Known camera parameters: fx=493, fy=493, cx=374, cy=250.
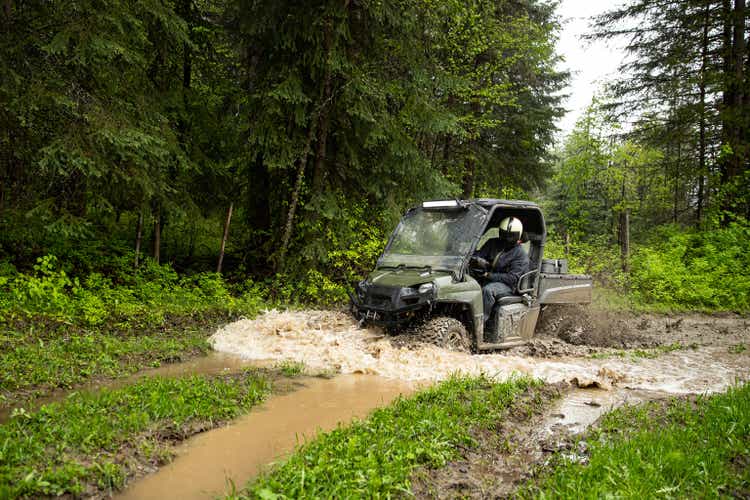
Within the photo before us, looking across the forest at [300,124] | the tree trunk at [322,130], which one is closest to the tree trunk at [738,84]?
the forest at [300,124]

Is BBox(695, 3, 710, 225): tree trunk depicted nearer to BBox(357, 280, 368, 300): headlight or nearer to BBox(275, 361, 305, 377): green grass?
BBox(357, 280, 368, 300): headlight

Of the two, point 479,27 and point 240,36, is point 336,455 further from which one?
point 479,27

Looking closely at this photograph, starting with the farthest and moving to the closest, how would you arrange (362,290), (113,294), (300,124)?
(300,124) < (113,294) < (362,290)

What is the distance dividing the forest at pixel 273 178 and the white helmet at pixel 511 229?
8.72ft

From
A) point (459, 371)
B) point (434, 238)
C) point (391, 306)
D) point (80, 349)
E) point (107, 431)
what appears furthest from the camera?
point (434, 238)

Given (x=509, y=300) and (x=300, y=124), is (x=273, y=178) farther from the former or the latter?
(x=509, y=300)

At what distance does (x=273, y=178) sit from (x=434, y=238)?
21.3 ft

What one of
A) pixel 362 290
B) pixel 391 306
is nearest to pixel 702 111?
pixel 362 290

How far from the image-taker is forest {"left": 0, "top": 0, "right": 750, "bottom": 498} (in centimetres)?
430

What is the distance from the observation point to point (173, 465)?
11.6ft

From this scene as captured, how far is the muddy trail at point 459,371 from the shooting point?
11.4 feet

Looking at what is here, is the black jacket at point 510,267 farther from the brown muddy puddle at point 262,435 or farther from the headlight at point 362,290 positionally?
the brown muddy puddle at point 262,435

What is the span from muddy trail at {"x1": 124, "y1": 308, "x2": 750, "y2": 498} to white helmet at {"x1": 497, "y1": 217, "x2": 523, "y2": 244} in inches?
66.2

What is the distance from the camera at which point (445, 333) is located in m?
6.43
